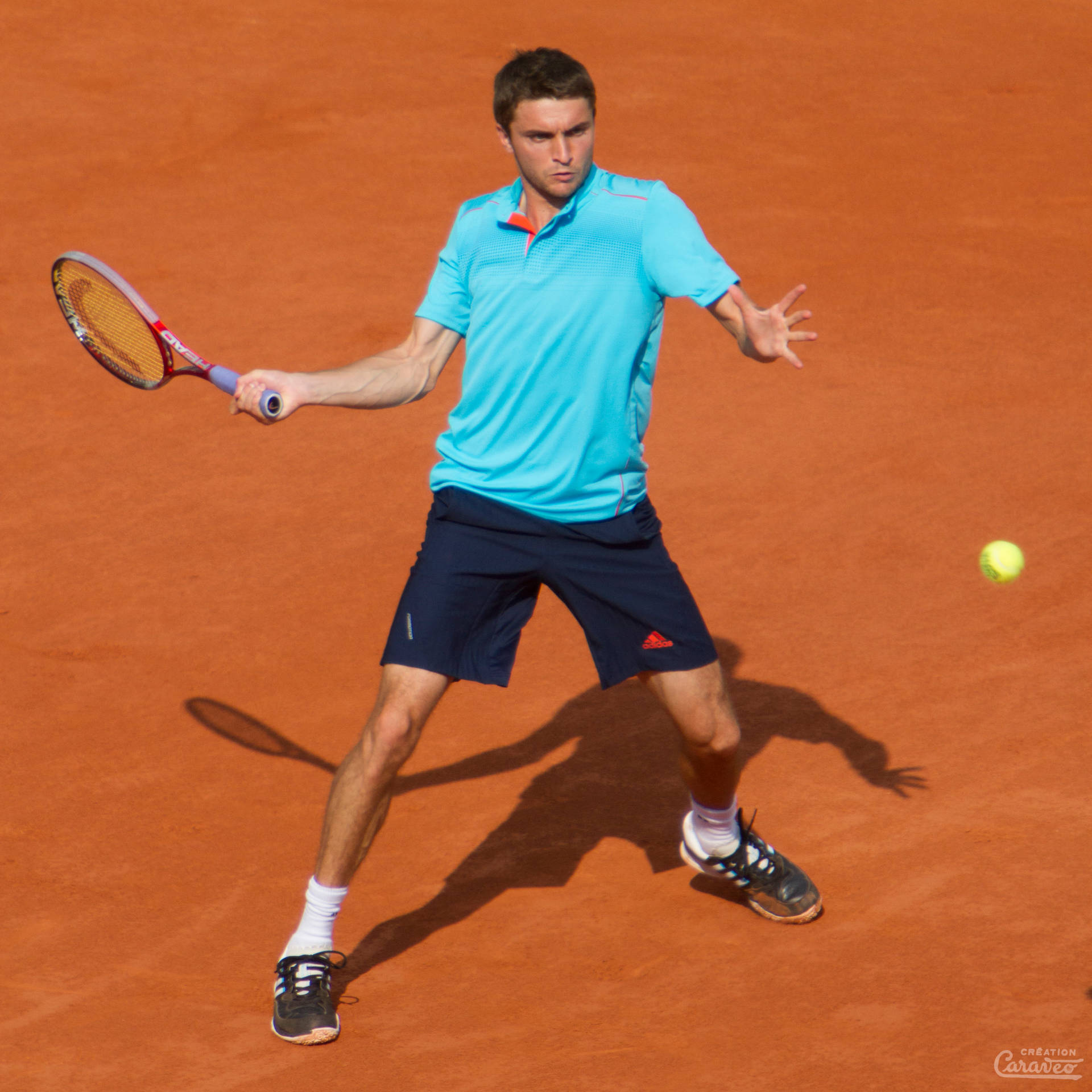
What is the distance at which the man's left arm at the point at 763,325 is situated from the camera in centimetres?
414

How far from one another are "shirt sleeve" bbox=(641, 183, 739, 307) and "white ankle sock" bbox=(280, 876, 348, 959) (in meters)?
1.94

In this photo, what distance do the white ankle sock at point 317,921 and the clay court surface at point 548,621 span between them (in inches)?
9.7

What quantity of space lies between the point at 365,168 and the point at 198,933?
810 centimetres

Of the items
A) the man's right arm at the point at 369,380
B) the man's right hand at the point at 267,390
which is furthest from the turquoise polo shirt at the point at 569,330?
the man's right hand at the point at 267,390

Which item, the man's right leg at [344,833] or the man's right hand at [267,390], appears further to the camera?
the man's right leg at [344,833]

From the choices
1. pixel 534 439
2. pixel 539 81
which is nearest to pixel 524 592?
pixel 534 439

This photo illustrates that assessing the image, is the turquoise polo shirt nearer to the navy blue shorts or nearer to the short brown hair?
the navy blue shorts

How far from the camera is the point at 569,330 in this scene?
437cm

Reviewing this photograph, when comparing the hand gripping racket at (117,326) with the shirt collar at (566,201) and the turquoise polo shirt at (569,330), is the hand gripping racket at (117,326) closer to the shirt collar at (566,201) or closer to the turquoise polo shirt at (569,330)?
the turquoise polo shirt at (569,330)

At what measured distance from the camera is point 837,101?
13070 millimetres

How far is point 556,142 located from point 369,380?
0.85m

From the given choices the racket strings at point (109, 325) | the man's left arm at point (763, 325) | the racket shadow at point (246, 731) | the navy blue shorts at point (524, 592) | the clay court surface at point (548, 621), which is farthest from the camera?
the racket shadow at point (246, 731)

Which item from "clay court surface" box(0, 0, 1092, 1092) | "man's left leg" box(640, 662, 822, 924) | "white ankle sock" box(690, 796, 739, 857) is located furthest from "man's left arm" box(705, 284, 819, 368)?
"clay court surface" box(0, 0, 1092, 1092)

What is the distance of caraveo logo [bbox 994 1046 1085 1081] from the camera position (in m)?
4.20
